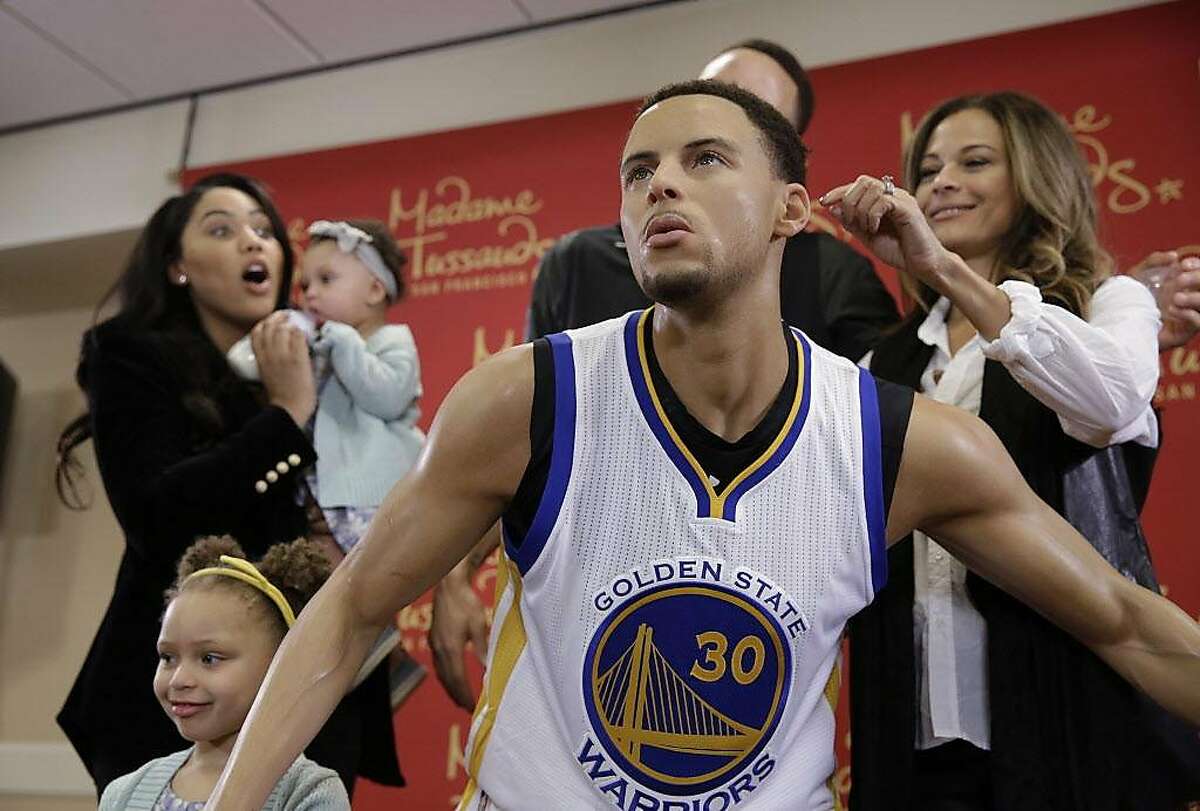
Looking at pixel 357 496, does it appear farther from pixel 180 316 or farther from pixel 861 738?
pixel 861 738

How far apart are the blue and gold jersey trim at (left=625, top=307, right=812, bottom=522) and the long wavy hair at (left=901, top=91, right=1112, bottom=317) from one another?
542 mm

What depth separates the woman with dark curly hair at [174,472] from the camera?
2.01 meters

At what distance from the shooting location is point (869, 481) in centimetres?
145

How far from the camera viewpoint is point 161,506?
2020 millimetres

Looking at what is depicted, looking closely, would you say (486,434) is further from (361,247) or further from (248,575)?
(361,247)

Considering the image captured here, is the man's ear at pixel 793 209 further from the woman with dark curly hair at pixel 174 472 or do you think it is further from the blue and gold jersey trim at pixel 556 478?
the woman with dark curly hair at pixel 174 472

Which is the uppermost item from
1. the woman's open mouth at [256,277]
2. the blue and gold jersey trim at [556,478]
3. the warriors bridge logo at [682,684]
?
the woman's open mouth at [256,277]

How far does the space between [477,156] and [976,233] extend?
2.28m

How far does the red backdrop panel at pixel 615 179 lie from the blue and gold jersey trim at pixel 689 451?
1633 millimetres

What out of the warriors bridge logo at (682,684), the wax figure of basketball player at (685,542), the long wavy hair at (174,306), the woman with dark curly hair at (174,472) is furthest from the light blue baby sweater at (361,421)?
the warriors bridge logo at (682,684)

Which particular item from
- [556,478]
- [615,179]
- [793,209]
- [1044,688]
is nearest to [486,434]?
[556,478]

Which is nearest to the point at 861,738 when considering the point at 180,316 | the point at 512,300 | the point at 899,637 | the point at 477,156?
the point at 899,637

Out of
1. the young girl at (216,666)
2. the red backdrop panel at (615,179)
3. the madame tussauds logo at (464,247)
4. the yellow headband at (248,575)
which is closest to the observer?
the young girl at (216,666)

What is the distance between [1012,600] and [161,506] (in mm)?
1352
